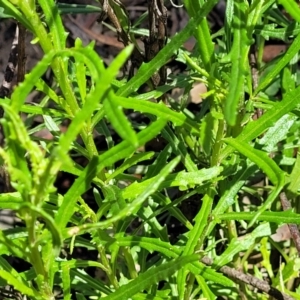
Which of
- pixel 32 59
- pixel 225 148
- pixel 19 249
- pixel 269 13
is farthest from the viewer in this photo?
pixel 32 59

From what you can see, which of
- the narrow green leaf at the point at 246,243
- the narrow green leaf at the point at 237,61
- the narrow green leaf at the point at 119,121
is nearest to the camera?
the narrow green leaf at the point at 119,121

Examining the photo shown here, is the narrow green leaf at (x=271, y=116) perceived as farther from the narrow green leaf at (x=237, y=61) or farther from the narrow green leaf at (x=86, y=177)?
the narrow green leaf at (x=86, y=177)

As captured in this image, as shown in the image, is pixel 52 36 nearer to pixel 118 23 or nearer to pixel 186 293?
pixel 118 23

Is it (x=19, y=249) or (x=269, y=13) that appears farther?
(x=269, y=13)

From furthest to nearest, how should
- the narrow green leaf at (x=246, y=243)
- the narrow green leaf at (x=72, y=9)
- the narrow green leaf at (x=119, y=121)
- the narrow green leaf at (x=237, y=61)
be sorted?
1. the narrow green leaf at (x=72, y=9)
2. the narrow green leaf at (x=246, y=243)
3. the narrow green leaf at (x=237, y=61)
4. the narrow green leaf at (x=119, y=121)

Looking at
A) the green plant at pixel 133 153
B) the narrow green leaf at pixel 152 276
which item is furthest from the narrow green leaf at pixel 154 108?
the narrow green leaf at pixel 152 276

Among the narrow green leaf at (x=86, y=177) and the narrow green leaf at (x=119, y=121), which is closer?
the narrow green leaf at (x=119, y=121)

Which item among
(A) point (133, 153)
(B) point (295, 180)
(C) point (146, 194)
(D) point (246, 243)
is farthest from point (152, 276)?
(B) point (295, 180)

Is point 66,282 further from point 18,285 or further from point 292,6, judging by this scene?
point 292,6

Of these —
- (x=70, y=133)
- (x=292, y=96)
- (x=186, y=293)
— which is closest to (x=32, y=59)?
(x=186, y=293)
